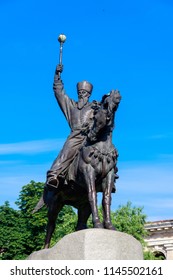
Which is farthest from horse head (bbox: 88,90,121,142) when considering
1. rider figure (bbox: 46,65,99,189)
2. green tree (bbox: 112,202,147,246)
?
green tree (bbox: 112,202,147,246)

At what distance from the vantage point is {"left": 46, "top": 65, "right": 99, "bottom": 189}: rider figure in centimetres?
1481

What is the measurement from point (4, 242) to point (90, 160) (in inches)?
1809

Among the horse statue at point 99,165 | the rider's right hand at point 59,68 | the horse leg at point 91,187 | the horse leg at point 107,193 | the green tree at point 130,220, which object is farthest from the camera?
the green tree at point 130,220

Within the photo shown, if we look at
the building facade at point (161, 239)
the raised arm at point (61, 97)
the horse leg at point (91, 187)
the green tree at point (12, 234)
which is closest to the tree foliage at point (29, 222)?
the green tree at point (12, 234)

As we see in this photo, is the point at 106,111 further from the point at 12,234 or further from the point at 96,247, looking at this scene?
the point at 12,234

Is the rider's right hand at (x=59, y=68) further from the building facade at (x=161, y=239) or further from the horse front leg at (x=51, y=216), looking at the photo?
the building facade at (x=161, y=239)

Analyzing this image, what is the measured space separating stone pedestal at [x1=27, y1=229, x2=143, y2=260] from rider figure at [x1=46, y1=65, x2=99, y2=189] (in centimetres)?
192

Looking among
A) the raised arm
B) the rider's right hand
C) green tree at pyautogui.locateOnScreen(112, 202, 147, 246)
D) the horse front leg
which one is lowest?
the horse front leg

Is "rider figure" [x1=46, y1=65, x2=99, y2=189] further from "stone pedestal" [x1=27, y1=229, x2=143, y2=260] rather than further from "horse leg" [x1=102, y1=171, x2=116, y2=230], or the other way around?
"stone pedestal" [x1=27, y1=229, x2=143, y2=260]

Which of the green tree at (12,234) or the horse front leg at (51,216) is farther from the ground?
the green tree at (12,234)

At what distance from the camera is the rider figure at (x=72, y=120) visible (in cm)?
1481

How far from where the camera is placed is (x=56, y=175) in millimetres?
14773

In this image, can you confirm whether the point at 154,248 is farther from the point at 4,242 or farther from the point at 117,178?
the point at 117,178
